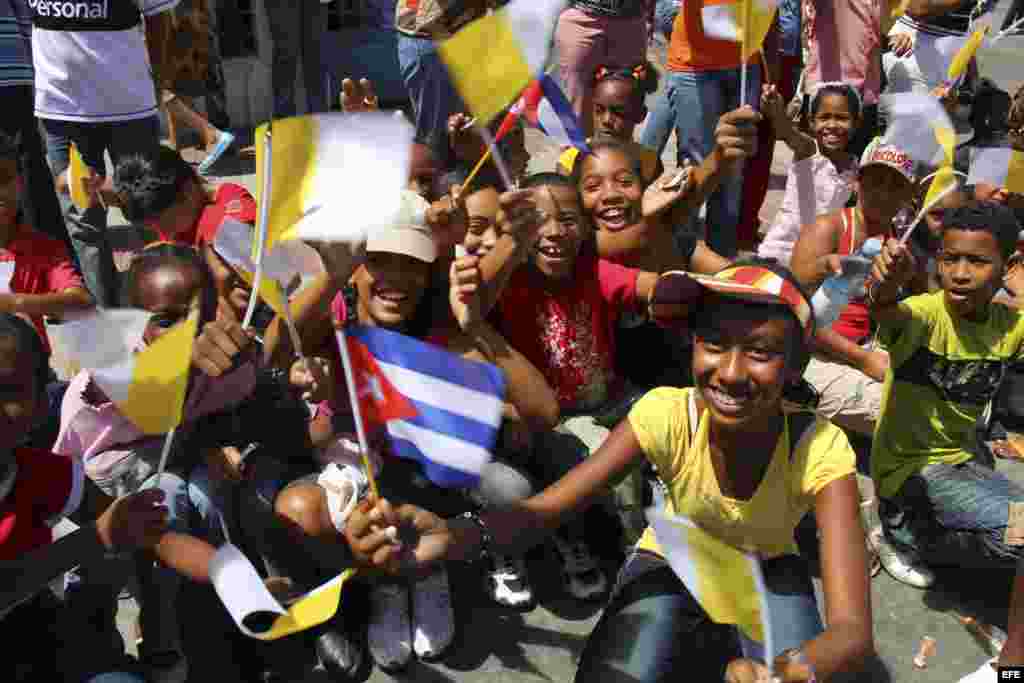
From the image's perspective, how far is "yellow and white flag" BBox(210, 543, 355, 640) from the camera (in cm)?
180

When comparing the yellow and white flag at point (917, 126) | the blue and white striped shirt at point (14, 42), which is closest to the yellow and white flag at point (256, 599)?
the yellow and white flag at point (917, 126)

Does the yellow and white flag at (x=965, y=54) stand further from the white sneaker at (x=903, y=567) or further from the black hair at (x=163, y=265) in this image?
the black hair at (x=163, y=265)

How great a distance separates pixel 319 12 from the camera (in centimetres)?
782

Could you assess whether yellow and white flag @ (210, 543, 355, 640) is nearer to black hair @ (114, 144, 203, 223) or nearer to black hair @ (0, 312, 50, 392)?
black hair @ (0, 312, 50, 392)

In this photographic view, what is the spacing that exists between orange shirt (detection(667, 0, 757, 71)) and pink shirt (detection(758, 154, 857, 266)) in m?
0.54

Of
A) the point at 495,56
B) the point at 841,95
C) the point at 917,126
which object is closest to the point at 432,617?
the point at 495,56

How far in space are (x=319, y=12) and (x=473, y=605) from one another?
20.1 feet

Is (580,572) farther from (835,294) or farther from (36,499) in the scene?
(36,499)

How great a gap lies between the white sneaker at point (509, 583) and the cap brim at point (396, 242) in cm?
91

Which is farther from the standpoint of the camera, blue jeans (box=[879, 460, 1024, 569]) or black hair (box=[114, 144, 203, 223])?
black hair (box=[114, 144, 203, 223])

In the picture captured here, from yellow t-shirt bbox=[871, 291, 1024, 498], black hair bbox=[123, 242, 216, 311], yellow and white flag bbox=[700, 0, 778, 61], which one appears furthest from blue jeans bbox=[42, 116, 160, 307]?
yellow t-shirt bbox=[871, 291, 1024, 498]

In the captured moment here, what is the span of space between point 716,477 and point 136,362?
48.6 inches

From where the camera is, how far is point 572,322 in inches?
119

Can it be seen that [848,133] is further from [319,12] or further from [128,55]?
[319,12]
